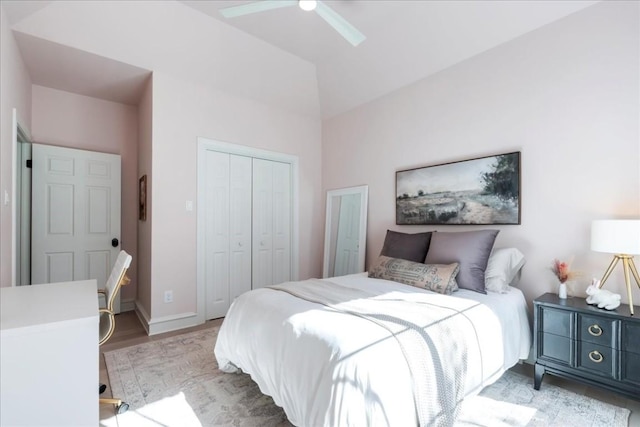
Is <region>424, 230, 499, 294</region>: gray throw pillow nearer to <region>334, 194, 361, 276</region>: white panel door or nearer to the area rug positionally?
the area rug

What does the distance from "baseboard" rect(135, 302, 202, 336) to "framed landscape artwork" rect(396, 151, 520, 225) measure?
2575mm

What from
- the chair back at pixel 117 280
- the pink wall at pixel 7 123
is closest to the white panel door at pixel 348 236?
the chair back at pixel 117 280

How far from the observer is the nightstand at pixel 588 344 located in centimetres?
174

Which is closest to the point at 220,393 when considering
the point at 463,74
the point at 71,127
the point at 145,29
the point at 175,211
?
the point at 175,211

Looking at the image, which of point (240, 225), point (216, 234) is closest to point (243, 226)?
point (240, 225)

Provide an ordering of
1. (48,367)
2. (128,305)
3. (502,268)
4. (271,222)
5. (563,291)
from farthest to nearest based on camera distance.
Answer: (271,222)
(128,305)
(502,268)
(563,291)
(48,367)

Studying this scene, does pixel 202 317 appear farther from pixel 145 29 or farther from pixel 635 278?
pixel 635 278

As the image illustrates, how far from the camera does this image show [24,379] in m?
1.19

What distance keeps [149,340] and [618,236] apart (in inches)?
149

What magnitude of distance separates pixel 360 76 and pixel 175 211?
2.65 meters

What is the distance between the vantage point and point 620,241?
178 cm

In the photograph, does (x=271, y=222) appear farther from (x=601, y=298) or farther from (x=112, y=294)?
(x=601, y=298)

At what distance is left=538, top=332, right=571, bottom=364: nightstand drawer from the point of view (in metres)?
1.95

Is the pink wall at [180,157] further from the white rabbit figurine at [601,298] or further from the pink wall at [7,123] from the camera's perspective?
the white rabbit figurine at [601,298]
